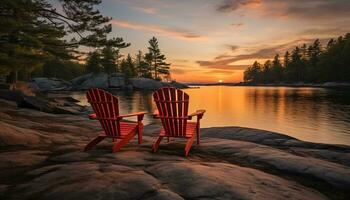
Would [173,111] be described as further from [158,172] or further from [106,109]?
[158,172]

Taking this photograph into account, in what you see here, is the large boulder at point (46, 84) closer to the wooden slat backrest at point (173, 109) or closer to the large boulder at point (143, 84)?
the large boulder at point (143, 84)

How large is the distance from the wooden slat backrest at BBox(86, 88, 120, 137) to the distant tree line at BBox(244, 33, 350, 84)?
9687 centimetres

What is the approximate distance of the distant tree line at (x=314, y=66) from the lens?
90.9 metres

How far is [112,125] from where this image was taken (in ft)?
21.4

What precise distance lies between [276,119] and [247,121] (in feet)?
8.92

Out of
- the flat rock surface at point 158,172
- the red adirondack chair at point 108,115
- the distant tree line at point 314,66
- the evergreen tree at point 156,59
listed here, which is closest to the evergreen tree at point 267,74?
the distant tree line at point 314,66

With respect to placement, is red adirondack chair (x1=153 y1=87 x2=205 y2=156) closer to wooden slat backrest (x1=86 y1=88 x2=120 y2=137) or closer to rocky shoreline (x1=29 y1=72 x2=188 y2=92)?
wooden slat backrest (x1=86 y1=88 x2=120 y2=137)

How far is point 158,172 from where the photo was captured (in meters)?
4.58

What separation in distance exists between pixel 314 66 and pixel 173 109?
116m

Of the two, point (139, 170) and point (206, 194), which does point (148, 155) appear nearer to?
point (139, 170)

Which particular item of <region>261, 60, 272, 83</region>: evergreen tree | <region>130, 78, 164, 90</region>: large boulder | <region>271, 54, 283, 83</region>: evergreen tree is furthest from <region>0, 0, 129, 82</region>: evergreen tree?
<region>261, 60, 272, 83</region>: evergreen tree

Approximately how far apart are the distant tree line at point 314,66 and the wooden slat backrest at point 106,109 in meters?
96.9

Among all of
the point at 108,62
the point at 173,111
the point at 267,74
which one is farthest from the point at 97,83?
the point at 267,74

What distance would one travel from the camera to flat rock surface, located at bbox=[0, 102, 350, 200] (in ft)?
12.4
